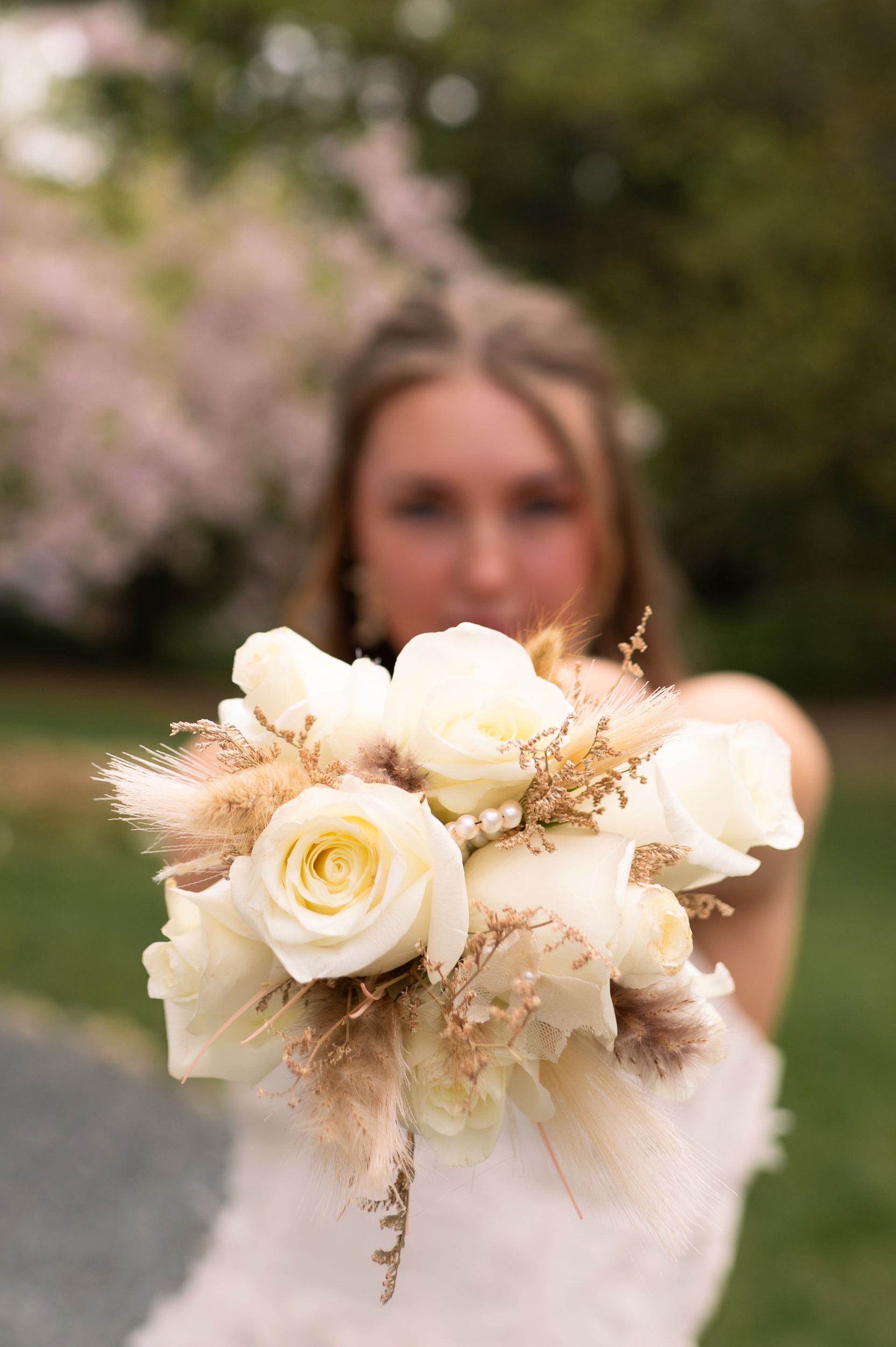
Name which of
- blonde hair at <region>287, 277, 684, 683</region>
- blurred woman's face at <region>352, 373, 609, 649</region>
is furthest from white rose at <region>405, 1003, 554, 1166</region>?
blonde hair at <region>287, 277, 684, 683</region>

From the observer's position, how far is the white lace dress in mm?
1960

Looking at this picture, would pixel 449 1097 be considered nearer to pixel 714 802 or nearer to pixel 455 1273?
pixel 714 802

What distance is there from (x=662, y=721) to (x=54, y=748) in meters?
11.9

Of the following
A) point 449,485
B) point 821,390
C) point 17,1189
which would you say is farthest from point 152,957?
point 821,390

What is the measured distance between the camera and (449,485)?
102 inches

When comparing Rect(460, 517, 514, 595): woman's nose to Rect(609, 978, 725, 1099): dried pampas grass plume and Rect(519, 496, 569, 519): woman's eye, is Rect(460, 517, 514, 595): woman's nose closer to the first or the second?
Rect(519, 496, 569, 519): woman's eye

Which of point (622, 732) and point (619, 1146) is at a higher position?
point (622, 732)

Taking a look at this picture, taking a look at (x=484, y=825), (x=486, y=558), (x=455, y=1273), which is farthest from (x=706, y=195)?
(x=484, y=825)

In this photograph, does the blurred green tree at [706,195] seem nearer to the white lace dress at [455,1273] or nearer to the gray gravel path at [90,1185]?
the gray gravel path at [90,1185]

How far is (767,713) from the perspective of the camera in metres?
2.11

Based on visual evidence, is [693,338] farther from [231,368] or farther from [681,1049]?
[681,1049]

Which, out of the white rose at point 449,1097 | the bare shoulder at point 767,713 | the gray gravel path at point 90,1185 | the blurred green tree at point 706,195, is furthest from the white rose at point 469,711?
the blurred green tree at point 706,195

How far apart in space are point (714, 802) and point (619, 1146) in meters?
0.34

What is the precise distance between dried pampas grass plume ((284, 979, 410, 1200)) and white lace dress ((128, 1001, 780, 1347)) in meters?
0.91
